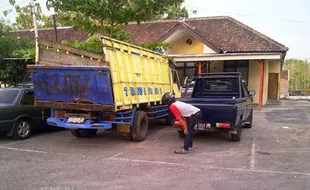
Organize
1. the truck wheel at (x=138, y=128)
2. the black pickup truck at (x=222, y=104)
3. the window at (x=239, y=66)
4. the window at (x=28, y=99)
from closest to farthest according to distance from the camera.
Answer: the black pickup truck at (x=222, y=104)
the truck wheel at (x=138, y=128)
the window at (x=28, y=99)
the window at (x=239, y=66)

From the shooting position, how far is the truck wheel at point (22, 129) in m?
8.41

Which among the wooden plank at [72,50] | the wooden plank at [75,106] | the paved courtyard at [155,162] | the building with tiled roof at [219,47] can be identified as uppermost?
the building with tiled roof at [219,47]

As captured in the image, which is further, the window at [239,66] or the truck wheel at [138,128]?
the window at [239,66]

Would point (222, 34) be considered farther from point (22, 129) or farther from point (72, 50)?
point (22, 129)

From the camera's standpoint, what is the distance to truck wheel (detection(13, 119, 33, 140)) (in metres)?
8.41

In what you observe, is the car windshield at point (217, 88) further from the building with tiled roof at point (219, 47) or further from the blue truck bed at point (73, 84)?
the building with tiled roof at point (219, 47)

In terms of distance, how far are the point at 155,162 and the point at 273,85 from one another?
22983 mm

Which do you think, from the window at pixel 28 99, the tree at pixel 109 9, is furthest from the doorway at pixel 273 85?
the window at pixel 28 99

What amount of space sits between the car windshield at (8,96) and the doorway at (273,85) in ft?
73.6

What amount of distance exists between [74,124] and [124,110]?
1295mm

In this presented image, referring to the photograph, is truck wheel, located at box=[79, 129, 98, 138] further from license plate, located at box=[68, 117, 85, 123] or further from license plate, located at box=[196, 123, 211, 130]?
license plate, located at box=[196, 123, 211, 130]

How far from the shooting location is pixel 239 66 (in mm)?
20594

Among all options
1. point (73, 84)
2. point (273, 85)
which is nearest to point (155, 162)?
point (73, 84)

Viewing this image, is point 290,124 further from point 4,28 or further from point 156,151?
point 4,28
